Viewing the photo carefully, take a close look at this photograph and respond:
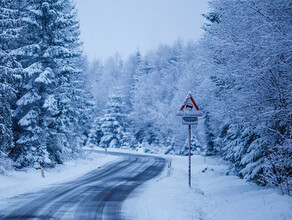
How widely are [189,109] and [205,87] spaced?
4.66 meters

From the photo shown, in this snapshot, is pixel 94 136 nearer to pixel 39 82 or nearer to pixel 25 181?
pixel 39 82

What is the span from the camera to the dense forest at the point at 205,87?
22.4 ft

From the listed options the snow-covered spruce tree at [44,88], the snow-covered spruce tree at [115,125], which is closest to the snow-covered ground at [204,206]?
the snow-covered spruce tree at [44,88]

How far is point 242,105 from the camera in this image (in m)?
8.09

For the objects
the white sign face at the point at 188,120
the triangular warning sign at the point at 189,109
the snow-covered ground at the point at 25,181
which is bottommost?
the snow-covered ground at the point at 25,181

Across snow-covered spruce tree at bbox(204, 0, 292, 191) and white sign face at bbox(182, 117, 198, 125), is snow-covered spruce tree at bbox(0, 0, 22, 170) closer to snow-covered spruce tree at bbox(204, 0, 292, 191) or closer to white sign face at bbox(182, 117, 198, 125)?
white sign face at bbox(182, 117, 198, 125)

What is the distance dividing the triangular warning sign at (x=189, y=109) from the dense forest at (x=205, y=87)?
0.85 metres

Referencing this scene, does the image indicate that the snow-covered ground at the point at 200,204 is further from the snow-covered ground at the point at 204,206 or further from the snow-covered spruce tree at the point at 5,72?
the snow-covered spruce tree at the point at 5,72

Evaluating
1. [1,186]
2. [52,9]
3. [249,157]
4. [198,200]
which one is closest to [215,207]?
[198,200]

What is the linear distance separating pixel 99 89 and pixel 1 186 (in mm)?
61713

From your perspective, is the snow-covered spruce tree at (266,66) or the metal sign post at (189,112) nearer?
the snow-covered spruce tree at (266,66)

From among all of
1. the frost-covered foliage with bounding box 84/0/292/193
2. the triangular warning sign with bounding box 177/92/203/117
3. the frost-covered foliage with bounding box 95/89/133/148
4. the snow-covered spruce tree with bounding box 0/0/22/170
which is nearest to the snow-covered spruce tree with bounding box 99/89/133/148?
the frost-covered foliage with bounding box 95/89/133/148

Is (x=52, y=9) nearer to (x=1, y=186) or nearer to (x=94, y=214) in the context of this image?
(x=1, y=186)

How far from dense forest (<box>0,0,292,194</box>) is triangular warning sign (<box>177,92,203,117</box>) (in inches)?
33.5
